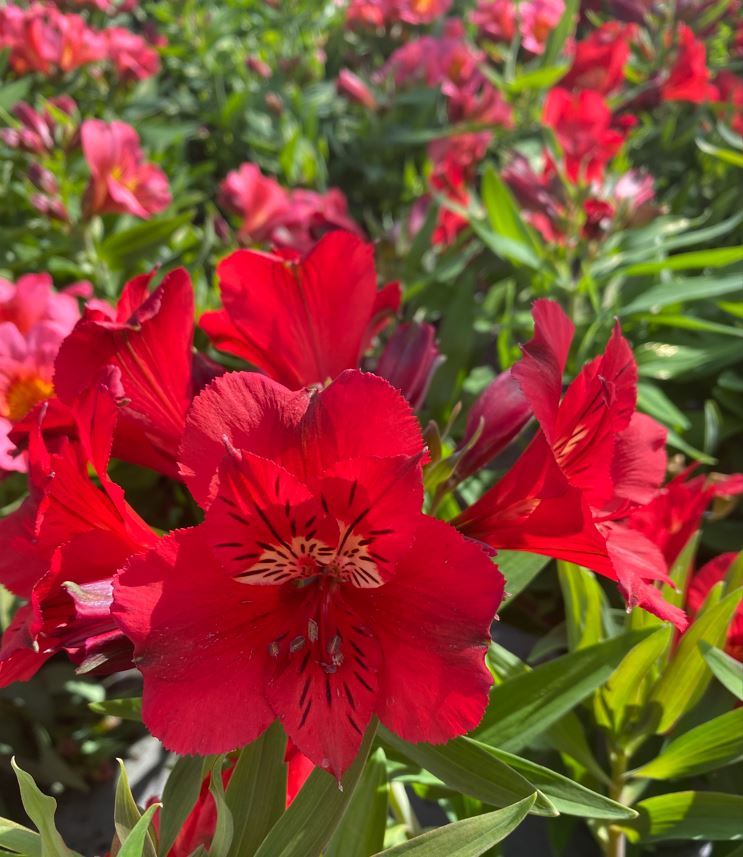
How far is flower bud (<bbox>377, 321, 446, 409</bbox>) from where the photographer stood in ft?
2.10

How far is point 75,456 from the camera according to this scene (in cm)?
50

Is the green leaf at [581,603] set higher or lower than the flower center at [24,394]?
lower

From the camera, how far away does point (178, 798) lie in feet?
1.78

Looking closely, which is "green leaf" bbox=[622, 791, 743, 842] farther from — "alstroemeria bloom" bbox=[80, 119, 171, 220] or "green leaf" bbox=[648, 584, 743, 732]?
"alstroemeria bloom" bbox=[80, 119, 171, 220]

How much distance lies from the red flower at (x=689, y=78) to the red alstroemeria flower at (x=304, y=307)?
1517 millimetres

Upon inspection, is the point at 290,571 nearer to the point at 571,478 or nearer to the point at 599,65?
the point at 571,478

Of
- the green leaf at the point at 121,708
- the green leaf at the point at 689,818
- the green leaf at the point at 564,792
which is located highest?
the green leaf at the point at 564,792

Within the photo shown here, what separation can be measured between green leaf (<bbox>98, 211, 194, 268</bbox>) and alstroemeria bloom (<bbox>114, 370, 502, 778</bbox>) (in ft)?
3.30

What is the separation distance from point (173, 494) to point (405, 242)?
622 mm

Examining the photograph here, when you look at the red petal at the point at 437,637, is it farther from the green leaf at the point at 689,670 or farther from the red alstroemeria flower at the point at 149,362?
the green leaf at the point at 689,670

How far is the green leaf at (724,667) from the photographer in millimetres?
646

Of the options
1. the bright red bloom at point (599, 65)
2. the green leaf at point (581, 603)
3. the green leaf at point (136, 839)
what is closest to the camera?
the green leaf at point (136, 839)

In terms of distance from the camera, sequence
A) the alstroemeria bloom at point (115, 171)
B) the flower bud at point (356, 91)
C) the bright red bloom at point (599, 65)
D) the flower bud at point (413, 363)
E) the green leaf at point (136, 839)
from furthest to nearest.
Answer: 1. the flower bud at point (356, 91)
2. the bright red bloom at point (599, 65)
3. the alstroemeria bloom at point (115, 171)
4. the flower bud at point (413, 363)
5. the green leaf at point (136, 839)

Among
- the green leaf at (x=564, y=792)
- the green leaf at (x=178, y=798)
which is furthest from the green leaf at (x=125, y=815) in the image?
the green leaf at (x=564, y=792)
